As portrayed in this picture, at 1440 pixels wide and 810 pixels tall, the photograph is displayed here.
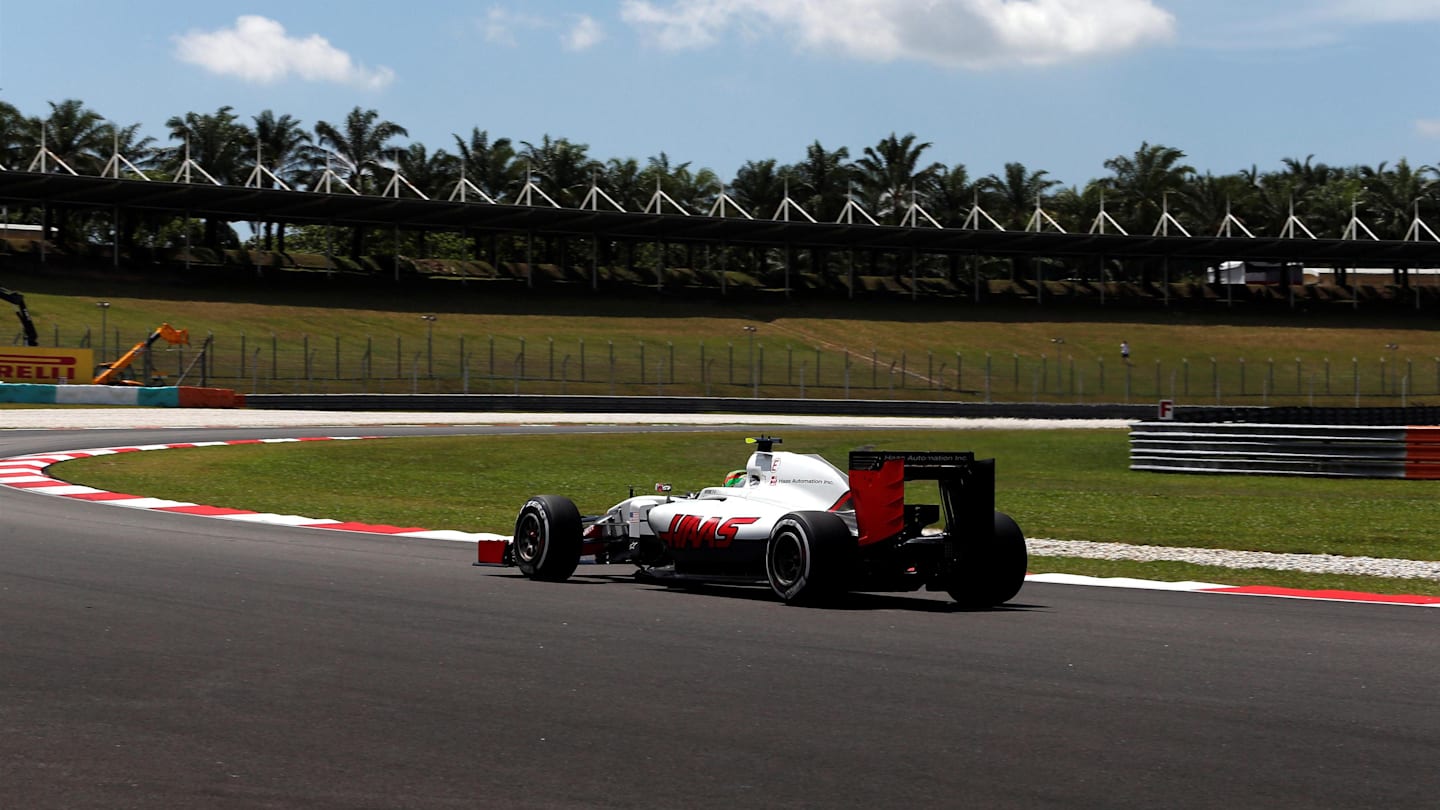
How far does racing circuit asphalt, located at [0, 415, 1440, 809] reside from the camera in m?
5.18

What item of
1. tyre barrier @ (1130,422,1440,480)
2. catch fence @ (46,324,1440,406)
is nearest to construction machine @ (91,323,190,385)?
catch fence @ (46,324,1440,406)

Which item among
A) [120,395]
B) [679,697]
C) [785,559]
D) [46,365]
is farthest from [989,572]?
[46,365]

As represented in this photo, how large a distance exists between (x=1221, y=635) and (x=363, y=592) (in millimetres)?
5329

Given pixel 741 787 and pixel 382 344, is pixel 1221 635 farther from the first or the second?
pixel 382 344

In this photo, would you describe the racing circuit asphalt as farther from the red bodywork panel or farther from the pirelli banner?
the pirelli banner

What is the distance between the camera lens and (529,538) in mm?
11719

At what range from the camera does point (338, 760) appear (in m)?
5.44

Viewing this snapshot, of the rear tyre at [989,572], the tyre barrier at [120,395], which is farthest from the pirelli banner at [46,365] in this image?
the rear tyre at [989,572]

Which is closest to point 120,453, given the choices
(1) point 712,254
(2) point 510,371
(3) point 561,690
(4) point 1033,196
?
(3) point 561,690

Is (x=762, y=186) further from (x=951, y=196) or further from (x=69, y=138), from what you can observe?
(x=69, y=138)

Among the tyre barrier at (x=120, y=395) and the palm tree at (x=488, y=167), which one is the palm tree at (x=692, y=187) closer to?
the palm tree at (x=488, y=167)

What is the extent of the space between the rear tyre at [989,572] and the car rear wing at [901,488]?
114 millimetres

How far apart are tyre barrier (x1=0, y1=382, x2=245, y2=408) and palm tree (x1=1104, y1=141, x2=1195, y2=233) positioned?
62036 millimetres

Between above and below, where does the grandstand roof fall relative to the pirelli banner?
above
